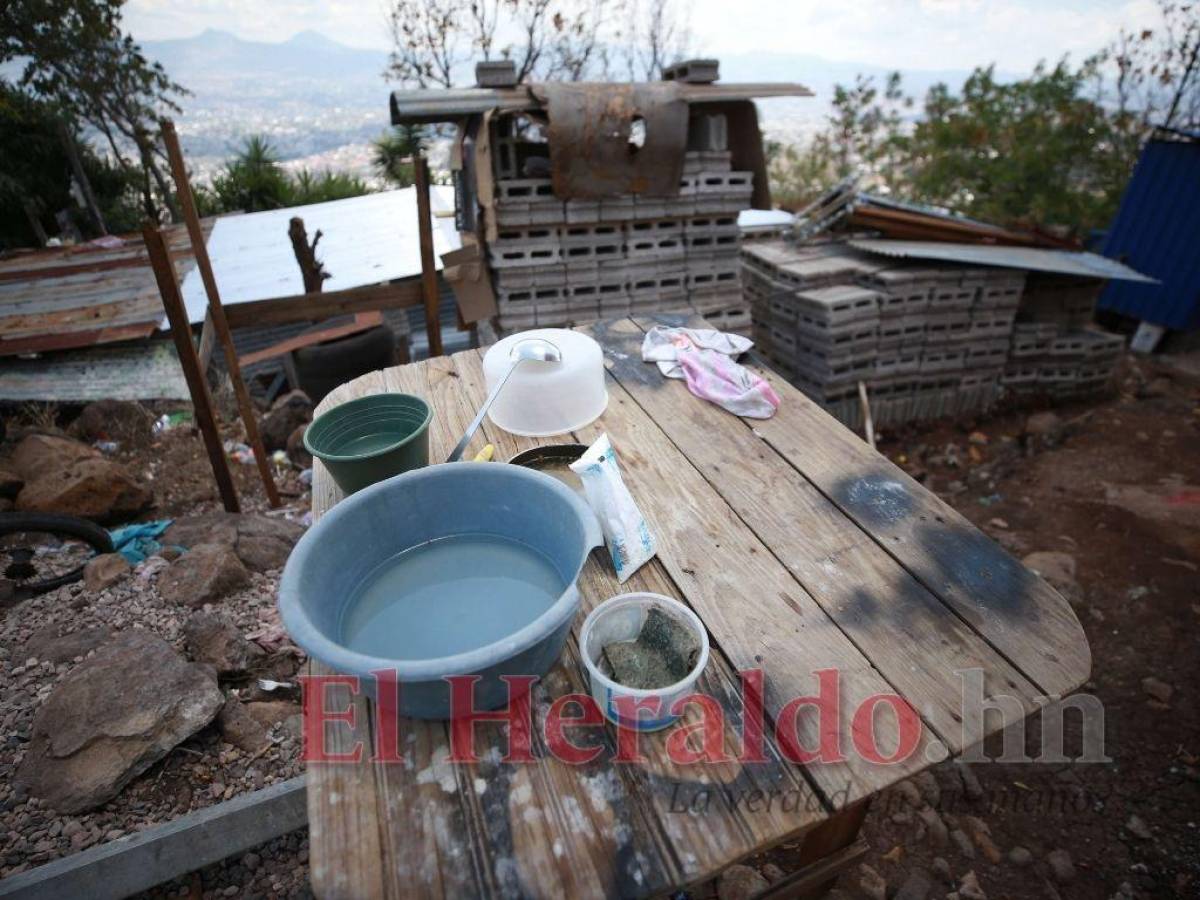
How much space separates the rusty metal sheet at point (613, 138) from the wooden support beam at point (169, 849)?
3613mm

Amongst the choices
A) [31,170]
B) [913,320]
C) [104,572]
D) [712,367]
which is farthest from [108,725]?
[31,170]

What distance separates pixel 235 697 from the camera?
2.51 meters

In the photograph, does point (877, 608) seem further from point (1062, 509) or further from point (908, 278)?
point (908, 278)

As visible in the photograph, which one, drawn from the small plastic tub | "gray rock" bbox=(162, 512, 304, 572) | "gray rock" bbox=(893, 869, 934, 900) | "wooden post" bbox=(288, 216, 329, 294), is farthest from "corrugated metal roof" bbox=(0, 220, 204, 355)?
"gray rock" bbox=(893, 869, 934, 900)

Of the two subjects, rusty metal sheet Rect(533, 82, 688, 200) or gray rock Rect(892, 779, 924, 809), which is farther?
rusty metal sheet Rect(533, 82, 688, 200)

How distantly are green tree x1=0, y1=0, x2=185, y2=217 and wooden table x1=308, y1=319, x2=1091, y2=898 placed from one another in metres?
13.3

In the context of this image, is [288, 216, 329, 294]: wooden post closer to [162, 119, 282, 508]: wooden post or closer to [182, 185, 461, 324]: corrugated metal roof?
[162, 119, 282, 508]: wooden post

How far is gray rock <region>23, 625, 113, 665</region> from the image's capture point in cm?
265

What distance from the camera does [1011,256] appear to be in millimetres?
5230

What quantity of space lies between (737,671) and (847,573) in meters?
0.45

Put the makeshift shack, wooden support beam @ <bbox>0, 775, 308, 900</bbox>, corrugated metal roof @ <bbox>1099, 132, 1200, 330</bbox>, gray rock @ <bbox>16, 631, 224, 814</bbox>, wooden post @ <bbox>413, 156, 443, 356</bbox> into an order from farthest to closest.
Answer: corrugated metal roof @ <bbox>1099, 132, 1200, 330</bbox>
the makeshift shack
wooden post @ <bbox>413, 156, 443, 356</bbox>
gray rock @ <bbox>16, 631, 224, 814</bbox>
wooden support beam @ <bbox>0, 775, 308, 900</bbox>

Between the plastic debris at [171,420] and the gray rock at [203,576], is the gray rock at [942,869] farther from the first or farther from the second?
the plastic debris at [171,420]

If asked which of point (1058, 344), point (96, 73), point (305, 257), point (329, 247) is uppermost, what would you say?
point (96, 73)

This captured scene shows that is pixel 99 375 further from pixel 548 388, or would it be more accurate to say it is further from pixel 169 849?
pixel 548 388
